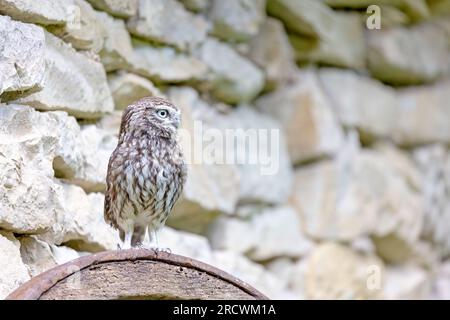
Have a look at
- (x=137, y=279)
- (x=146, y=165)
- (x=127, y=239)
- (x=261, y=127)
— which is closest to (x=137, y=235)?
(x=127, y=239)

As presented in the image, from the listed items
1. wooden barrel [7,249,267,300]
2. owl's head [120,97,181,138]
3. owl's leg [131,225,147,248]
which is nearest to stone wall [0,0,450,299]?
owl's leg [131,225,147,248]

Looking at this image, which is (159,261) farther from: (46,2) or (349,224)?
(349,224)

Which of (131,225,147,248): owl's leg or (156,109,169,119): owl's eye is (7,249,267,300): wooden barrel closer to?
(156,109,169,119): owl's eye

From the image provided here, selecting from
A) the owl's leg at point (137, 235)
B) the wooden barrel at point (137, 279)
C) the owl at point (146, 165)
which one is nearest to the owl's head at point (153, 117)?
the owl at point (146, 165)

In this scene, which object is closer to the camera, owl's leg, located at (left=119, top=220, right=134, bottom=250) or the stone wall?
the stone wall

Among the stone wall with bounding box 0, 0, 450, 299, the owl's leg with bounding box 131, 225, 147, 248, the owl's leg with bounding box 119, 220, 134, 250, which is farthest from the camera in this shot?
the owl's leg with bounding box 131, 225, 147, 248

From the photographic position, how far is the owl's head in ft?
8.66

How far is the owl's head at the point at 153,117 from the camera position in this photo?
2.64 m

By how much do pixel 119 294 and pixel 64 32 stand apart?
39.0 inches

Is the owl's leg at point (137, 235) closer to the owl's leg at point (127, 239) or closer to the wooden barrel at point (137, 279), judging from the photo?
the owl's leg at point (127, 239)

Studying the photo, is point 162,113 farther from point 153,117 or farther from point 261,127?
point 261,127

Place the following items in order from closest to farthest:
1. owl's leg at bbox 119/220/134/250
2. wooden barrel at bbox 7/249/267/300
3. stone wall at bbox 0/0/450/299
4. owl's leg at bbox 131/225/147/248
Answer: wooden barrel at bbox 7/249/267/300, stone wall at bbox 0/0/450/299, owl's leg at bbox 119/220/134/250, owl's leg at bbox 131/225/147/248

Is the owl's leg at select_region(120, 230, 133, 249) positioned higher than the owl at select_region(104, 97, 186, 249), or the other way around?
the owl at select_region(104, 97, 186, 249)

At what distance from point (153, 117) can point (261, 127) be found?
1.34 meters
